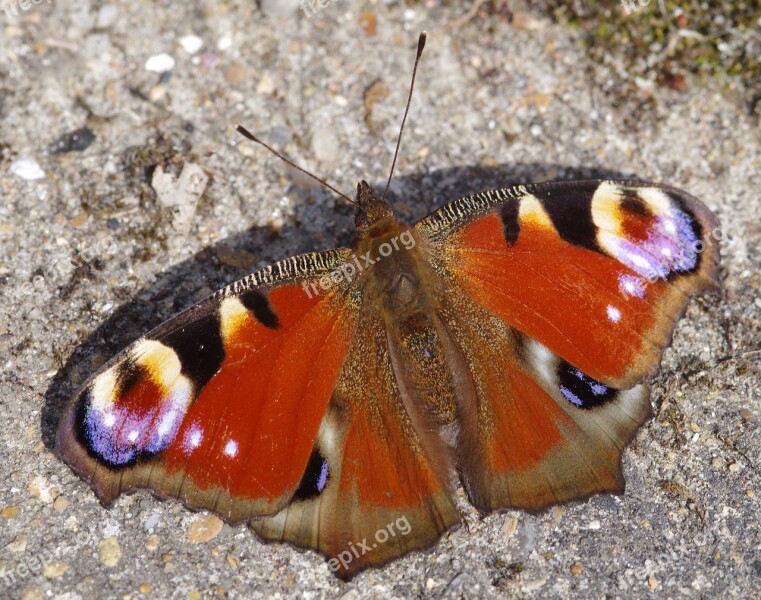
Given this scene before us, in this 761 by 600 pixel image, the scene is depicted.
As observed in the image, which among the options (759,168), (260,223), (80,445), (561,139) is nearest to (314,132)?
(260,223)

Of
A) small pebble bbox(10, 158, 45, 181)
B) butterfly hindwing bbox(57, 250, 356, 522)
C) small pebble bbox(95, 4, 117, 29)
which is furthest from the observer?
small pebble bbox(95, 4, 117, 29)

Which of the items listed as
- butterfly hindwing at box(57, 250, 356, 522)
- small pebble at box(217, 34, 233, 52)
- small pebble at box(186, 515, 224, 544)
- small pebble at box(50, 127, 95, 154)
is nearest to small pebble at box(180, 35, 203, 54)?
small pebble at box(217, 34, 233, 52)

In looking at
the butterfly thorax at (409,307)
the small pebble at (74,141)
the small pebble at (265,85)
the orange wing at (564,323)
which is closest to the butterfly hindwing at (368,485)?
the butterfly thorax at (409,307)

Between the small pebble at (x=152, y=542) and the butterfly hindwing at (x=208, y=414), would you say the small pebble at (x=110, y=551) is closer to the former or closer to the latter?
the small pebble at (x=152, y=542)

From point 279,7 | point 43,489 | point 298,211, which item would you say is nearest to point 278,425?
point 43,489

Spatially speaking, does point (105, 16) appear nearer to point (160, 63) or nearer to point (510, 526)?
point (160, 63)

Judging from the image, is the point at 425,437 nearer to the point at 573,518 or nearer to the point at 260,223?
the point at 573,518

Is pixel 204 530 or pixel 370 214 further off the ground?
pixel 370 214

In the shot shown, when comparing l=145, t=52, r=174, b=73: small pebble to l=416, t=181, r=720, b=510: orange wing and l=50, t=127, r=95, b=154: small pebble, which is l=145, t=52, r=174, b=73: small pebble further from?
l=416, t=181, r=720, b=510: orange wing
